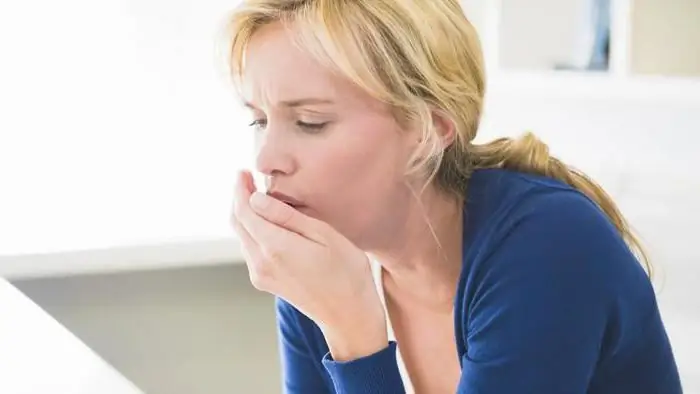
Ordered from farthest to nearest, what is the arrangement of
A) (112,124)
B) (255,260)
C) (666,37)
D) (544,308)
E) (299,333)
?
(112,124)
(666,37)
(299,333)
(255,260)
(544,308)

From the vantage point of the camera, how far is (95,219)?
1763 mm

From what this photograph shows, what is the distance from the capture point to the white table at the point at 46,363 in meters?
0.86

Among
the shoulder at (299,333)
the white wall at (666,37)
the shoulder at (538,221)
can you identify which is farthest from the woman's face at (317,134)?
the white wall at (666,37)

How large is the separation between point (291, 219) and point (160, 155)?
92 centimetres

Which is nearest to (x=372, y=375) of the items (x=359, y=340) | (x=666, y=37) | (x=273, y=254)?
(x=359, y=340)

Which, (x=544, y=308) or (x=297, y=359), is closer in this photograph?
(x=544, y=308)

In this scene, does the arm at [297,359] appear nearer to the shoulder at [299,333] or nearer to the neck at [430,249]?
the shoulder at [299,333]

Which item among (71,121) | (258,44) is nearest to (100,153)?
(71,121)

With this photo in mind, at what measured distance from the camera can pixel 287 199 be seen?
37.8 inches

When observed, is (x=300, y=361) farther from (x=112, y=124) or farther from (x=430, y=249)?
(x=112, y=124)

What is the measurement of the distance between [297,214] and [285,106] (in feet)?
0.36

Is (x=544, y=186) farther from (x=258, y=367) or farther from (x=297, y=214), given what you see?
(x=258, y=367)

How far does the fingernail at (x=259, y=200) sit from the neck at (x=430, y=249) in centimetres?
17

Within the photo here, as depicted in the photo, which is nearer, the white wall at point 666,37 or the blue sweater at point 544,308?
the blue sweater at point 544,308
